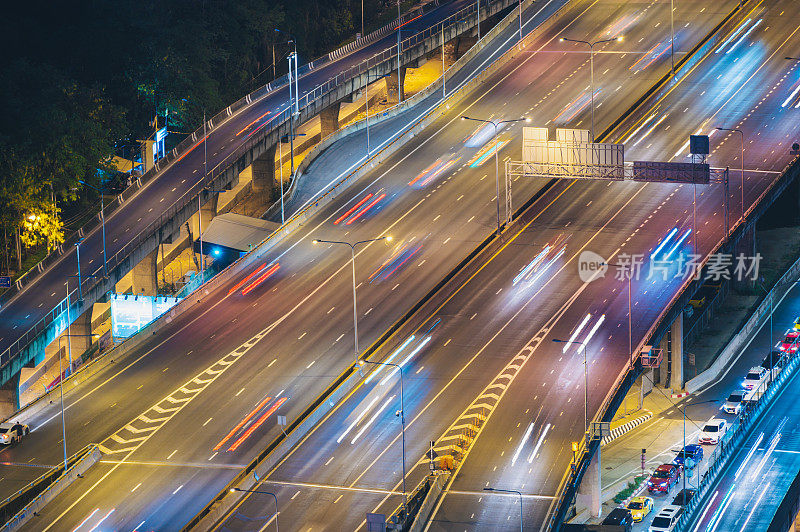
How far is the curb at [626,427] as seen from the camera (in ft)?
404

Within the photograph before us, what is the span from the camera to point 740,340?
454 ft

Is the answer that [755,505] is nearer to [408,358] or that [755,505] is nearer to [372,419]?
[372,419]

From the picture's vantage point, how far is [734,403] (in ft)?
417

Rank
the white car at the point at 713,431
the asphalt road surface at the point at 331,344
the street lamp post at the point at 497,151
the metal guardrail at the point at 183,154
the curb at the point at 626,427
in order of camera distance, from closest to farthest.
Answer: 1. the asphalt road surface at the point at 331,344
2. the white car at the point at 713,431
3. the curb at the point at 626,427
4. the metal guardrail at the point at 183,154
5. the street lamp post at the point at 497,151

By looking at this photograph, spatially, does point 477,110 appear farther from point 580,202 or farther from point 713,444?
point 713,444

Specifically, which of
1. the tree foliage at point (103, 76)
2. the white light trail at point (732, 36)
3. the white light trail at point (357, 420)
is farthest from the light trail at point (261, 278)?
the white light trail at point (732, 36)

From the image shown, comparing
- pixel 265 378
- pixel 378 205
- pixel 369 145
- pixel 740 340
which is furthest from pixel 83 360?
pixel 740 340

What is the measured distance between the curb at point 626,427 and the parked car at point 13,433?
4452 centimetres

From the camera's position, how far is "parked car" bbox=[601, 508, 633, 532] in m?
103

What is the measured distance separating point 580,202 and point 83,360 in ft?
156

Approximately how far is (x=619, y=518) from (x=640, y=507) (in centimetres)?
462

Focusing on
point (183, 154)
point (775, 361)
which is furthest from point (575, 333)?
point (183, 154)

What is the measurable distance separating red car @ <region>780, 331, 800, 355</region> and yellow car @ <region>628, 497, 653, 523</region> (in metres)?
30.0

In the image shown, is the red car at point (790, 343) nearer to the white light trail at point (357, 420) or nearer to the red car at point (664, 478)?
the red car at point (664, 478)
